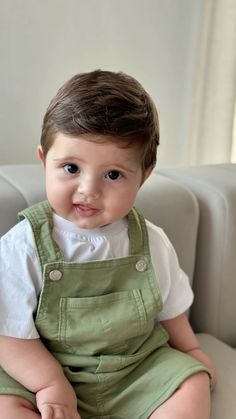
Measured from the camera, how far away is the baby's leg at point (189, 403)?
90cm

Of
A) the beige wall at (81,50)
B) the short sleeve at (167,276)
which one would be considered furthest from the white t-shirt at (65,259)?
the beige wall at (81,50)

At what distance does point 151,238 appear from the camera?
1054 millimetres

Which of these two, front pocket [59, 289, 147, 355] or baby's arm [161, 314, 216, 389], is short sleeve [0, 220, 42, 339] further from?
baby's arm [161, 314, 216, 389]

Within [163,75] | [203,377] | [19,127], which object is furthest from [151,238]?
[163,75]

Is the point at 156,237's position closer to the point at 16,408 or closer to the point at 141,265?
the point at 141,265

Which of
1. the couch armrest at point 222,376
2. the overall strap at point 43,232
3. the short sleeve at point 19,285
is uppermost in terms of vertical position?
the overall strap at point 43,232

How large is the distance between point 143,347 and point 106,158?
0.36 metres

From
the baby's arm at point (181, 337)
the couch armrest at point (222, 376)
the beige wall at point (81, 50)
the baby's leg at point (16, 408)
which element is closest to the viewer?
the baby's leg at point (16, 408)

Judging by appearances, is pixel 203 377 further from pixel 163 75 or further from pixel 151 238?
pixel 163 75

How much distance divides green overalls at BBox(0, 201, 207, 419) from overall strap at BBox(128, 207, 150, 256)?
2cm

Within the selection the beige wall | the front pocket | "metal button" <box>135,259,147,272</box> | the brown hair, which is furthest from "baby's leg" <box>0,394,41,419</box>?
the beige wall

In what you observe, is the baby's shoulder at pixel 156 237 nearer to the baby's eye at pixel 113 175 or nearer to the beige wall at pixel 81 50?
the baby's eye at pixel 113 175

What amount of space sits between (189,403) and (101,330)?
0.19 metres

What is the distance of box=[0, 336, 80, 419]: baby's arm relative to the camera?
34.5 inches
